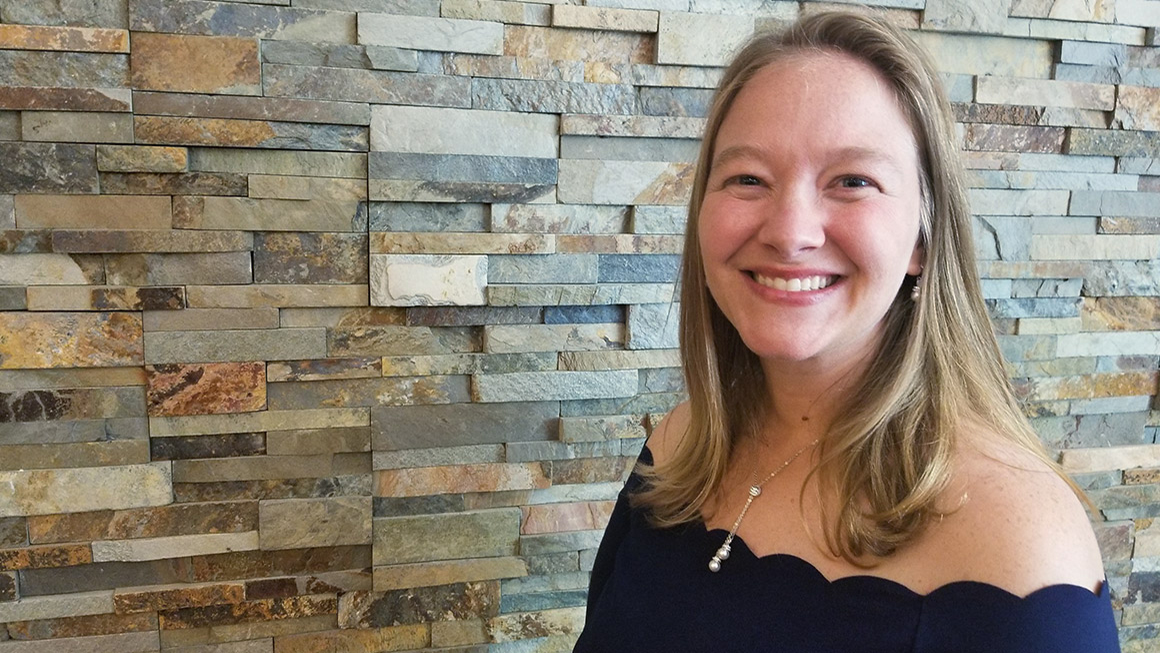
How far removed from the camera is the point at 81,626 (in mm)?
1146

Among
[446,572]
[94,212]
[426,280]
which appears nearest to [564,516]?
[446,572]

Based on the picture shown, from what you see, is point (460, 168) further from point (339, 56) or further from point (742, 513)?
point (742, 513)

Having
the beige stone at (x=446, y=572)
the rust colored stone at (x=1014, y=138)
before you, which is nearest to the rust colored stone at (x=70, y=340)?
the beige stone at (x=446, y=572)

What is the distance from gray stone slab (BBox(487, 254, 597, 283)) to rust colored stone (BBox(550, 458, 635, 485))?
266mm

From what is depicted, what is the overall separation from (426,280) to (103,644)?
0.64m

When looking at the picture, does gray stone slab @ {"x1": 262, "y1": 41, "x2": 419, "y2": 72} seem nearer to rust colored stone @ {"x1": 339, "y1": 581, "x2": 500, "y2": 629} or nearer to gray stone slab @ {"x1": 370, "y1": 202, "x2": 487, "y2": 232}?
gray stone slab @ {"x1": 370, "y1": 202, "x2": 487, "y2": 232}

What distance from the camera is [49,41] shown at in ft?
3.33

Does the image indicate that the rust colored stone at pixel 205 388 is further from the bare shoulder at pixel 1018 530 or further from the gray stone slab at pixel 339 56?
the bare shoulder at pixel 1018 530

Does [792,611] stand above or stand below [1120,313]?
below

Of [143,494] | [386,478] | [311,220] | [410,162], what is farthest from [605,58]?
[143,494]

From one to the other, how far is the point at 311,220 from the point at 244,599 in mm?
516

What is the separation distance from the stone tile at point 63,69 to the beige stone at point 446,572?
0.71m

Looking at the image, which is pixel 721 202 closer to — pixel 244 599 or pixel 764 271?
pixel 764 271

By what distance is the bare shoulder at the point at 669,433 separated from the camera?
112cm
